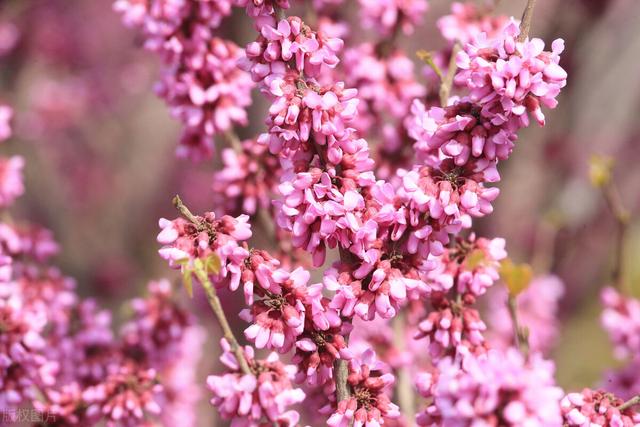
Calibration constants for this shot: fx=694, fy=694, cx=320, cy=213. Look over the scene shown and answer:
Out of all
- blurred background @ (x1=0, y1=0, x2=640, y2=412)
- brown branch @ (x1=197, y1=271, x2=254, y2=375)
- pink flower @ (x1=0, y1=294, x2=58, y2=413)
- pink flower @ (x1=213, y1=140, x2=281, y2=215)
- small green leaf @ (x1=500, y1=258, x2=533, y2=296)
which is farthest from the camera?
blurred background @ (x1=0, y1=0, x2=640, y2=412)

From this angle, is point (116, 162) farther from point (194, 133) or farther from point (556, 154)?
point (194, 133)

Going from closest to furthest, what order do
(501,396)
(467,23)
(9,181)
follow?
(501,396), (467,23), (9,181)

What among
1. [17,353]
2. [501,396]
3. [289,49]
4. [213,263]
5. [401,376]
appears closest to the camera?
[501,396]

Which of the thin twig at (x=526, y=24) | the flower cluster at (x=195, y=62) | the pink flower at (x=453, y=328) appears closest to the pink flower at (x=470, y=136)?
the thin twig at (x=526, y=24)

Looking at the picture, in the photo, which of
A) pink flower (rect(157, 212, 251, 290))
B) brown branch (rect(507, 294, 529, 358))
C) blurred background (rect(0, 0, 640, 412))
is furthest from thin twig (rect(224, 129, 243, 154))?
blurred background (rect(0, 0, 640, 412))

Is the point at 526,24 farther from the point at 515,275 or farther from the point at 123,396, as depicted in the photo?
the point at 123,396

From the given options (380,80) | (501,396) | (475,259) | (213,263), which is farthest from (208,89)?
(501,396)

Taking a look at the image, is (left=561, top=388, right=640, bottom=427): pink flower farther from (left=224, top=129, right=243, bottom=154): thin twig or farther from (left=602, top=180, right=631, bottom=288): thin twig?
(left=224, top=129, right=243, bottom=154): thin twig

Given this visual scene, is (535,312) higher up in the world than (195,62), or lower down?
higher up
